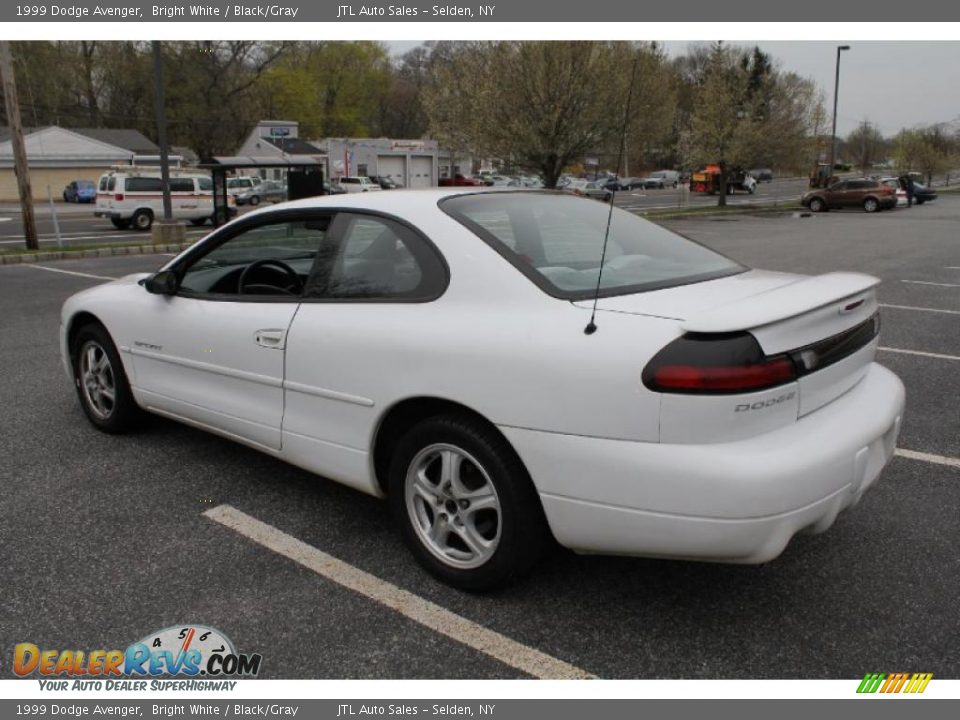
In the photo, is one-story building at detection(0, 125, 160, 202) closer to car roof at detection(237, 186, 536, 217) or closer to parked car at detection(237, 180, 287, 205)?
parked car at detection(237, 180, 287, 205)

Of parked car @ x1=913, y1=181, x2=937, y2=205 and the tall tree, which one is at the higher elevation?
the tall tree

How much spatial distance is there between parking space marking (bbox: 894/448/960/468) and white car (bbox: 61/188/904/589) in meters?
1.44

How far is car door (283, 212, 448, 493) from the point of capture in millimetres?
2973

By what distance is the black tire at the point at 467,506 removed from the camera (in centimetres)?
269

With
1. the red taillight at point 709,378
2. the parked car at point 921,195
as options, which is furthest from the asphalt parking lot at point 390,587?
the parked car at point 921,195

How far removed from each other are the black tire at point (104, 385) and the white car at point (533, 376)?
0.68 metres

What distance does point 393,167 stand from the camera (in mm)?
61031

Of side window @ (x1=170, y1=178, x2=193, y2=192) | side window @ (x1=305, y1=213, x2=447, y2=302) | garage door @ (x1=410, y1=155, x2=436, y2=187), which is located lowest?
side window @ (x1=305, y1=213, x2=447, y2=302)

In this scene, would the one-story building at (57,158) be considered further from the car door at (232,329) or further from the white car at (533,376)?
the white car at (533,376)

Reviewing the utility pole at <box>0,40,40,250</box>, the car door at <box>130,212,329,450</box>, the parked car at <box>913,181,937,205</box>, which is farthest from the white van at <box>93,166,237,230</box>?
the parked car at <box>913,181,937,205</box>

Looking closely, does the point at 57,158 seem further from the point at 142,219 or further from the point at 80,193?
the point at 142,219

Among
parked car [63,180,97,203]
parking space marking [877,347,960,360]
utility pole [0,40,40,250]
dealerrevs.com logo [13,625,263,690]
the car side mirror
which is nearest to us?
dealerrevs.com logo [13,625,263,690]

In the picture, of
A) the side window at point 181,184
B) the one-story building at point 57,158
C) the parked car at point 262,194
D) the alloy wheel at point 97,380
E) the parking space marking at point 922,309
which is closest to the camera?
the alloy wheel at point 97,380

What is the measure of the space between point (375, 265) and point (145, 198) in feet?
82.4
